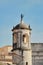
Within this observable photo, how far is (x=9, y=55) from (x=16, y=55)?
54 cm

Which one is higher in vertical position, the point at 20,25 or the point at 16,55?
the point at 20,25

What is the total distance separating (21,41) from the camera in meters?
33.2

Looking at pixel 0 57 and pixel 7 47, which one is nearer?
pixel 0 57

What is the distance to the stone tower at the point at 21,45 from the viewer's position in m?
32.7

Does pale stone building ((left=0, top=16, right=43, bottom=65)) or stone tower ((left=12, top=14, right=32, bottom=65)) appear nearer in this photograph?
pale stone building ((left=0, top=16, right=43, bottom=65))

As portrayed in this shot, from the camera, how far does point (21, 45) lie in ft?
109

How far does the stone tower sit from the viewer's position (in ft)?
107

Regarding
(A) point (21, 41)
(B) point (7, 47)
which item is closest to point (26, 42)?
(A) point (21, 41)

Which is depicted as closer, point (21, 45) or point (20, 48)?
point (20, 48)

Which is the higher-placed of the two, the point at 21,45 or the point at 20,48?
the point at 21,45

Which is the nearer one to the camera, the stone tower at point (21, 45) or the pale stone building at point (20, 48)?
the pale stone building at point (20, 48)

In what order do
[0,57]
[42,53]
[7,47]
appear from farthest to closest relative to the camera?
[7,47] < [42,53] < [0,57]

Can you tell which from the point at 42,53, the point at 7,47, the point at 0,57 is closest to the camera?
the point at 0,57

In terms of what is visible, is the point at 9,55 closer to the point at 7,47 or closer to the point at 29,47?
the point at 29,47
